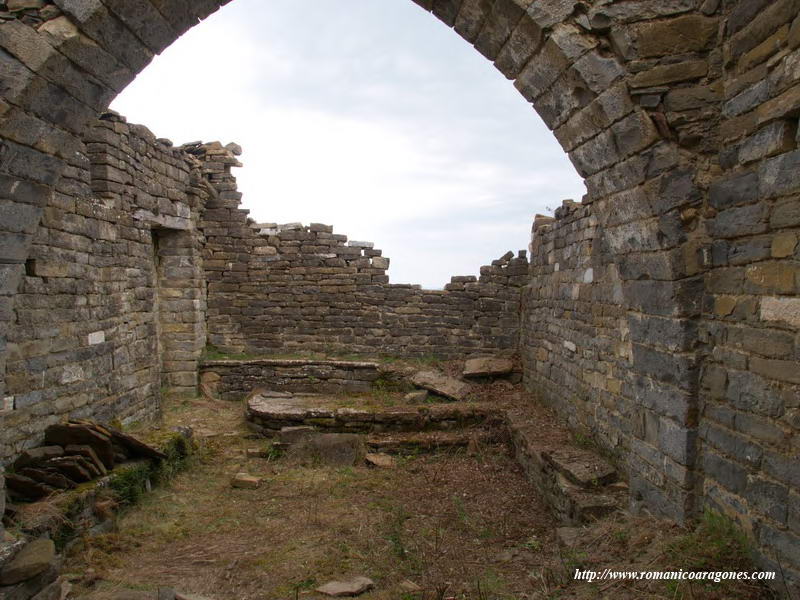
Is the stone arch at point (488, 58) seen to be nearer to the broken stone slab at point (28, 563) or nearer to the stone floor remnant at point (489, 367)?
the broken stone slab at point (28, 563)

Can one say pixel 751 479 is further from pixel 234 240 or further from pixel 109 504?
pixel 234 240

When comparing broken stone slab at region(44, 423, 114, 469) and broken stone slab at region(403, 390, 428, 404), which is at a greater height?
broken stone slab at region(44, 423, 114, 469)

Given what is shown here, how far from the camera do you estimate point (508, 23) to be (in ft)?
9.07

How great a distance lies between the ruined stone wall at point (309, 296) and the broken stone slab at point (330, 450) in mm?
3161

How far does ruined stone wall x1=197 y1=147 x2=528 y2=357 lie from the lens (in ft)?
31.9

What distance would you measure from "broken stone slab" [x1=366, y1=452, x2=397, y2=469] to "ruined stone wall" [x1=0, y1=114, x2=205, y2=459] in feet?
9.93

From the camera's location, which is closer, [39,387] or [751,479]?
[751,479]

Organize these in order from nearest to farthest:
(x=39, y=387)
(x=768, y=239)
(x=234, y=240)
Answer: (x=768, y=239)
(x=39, y=387)
(x=234, y=240)

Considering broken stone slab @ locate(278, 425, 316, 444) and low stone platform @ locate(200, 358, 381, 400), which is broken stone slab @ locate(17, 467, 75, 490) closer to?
broken stone slab @ locate(278, 425, 316, 444)

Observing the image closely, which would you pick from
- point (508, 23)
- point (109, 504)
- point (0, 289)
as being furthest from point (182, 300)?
point (508, 23)

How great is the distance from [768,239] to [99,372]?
6198 millimetres

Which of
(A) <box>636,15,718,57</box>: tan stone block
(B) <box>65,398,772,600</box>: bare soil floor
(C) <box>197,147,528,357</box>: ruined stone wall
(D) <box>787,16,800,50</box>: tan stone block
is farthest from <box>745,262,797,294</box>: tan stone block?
(C) <box>197,147,528,357</box>: ruined stone wall

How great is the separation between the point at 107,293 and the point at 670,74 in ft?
19.7

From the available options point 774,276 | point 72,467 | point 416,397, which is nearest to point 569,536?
point 774,276
